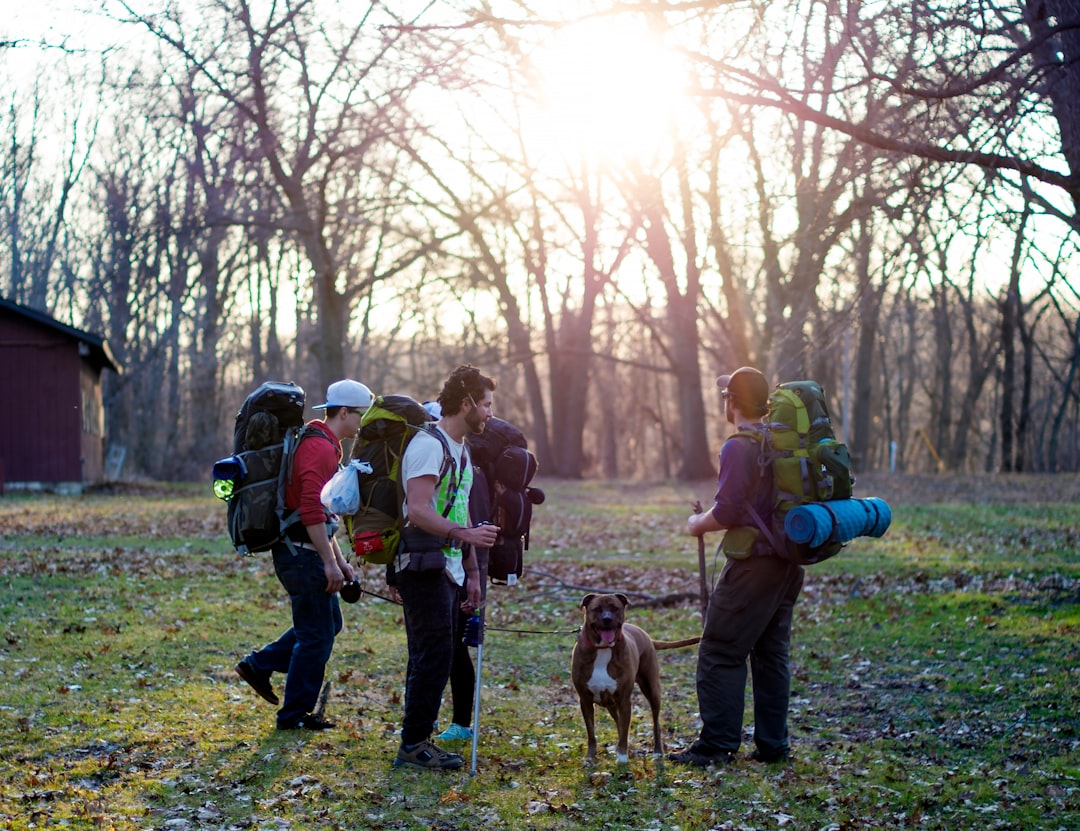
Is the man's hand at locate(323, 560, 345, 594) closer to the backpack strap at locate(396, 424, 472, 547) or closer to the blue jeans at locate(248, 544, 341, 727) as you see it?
the blue jeans at locate(248, 544, 341, 727)

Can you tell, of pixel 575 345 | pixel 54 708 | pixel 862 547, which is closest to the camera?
pixel 54 708

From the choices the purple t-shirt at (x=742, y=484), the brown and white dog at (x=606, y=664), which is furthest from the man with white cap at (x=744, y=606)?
the brown and white dog at (x=606, y=664)

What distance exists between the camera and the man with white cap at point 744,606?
6.66m

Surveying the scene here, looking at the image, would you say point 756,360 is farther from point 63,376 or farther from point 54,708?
point 54,708

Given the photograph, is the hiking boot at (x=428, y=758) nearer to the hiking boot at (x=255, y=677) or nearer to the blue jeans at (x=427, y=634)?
the blue jeans at (x=427, y=634)

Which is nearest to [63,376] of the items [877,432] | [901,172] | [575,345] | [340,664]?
[575,345]

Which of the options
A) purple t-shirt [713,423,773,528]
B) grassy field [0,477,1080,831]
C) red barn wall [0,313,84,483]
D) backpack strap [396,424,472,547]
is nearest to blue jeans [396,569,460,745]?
backpack strap [396,424,472,547]

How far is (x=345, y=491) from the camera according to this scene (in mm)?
6367

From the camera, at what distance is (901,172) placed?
10.2 metres

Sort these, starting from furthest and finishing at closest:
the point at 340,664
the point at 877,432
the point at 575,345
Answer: the point at 877,432 < the point at 575,345 < the point at 340,664

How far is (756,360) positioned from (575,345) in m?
8.38

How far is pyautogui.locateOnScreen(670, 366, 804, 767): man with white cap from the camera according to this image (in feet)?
21.8

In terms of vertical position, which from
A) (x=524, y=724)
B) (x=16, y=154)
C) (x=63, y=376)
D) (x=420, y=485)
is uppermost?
(x=16, y=154)

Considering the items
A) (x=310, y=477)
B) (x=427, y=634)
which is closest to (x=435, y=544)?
(x=427, y=634)
